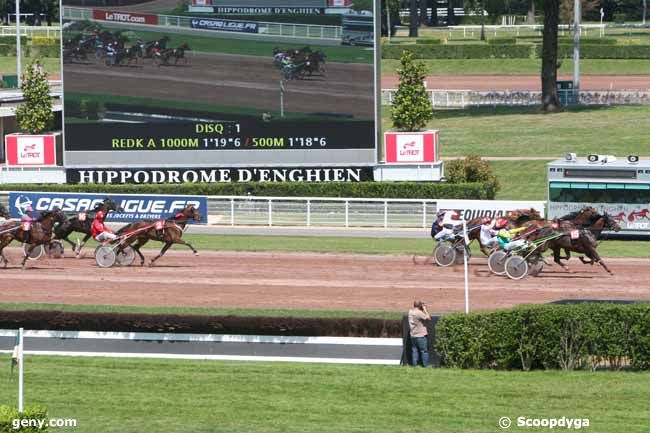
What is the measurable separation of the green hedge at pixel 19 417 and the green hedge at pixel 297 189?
2522 cm

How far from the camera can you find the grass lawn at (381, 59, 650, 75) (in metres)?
66.3

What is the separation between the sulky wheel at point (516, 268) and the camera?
77.1ft

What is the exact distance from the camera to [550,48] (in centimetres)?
A: 5047

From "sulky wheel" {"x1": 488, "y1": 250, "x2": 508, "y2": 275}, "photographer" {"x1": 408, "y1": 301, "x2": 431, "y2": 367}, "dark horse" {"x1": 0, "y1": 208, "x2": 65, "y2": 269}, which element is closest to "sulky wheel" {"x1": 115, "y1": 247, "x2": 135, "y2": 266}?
"dark horse" {"x1": 0, "y1": 208, "x2": 65, "y2": 269}

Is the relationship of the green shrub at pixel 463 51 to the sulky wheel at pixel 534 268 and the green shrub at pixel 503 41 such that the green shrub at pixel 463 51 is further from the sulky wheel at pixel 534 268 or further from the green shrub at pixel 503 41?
the sulky wheel at pixel 534 268

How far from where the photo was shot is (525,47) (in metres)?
70.4

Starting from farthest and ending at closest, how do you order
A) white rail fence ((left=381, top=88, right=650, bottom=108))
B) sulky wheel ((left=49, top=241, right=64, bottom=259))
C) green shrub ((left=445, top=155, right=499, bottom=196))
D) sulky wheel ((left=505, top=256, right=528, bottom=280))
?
white rail fence ((left=381, top=88, right=650, bottom=108)), green shrub ((left=445, top=155, right=499, bottom=196)), sulky wheel ((left=49, top=241, right=64, bottom=259)), sulky wheel ((left=505, top=256, right=528, bottom=280))

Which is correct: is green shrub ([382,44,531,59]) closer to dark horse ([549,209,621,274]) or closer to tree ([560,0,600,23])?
tree ([560,0,600,23])

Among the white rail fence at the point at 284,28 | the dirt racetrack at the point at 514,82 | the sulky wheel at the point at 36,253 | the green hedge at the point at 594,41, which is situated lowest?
the sulky wheel at the point at 36,253

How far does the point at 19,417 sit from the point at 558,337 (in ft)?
23.1

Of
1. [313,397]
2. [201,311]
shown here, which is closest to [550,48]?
[201,311]

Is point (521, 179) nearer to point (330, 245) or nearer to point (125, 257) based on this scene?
point (330, 245)

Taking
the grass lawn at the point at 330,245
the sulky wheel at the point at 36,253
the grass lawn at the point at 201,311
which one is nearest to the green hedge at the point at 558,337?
the grass lawn at the point at 201,311

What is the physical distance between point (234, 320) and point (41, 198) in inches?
673
